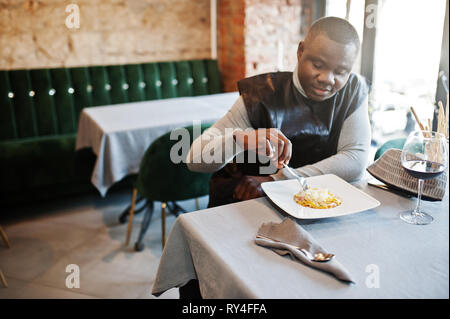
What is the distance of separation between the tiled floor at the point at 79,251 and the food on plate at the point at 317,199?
46.8 inches

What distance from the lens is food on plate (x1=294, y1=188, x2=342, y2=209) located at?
1111mm

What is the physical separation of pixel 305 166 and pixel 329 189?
218 millimetres

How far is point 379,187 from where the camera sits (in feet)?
4.20

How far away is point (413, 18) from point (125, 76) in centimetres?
229

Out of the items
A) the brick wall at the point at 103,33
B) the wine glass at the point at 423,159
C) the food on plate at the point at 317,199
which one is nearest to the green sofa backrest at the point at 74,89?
the brick wall at the point at 103,33

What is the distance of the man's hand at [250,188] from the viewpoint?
4.24 feet

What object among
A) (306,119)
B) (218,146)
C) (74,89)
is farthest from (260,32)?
(218,146)

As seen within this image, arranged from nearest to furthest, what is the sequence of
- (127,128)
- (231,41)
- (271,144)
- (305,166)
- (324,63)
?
(271,144) < (324,63) < (305,166) < (127,128) < (231,41)

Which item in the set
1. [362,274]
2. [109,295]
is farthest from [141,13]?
[362,274]

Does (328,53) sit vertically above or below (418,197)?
above

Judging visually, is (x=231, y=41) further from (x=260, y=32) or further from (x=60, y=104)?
(x=60, y=104)

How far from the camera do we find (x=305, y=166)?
1.44 meters

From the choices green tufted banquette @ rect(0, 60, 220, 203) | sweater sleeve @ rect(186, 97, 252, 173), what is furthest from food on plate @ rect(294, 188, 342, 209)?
green tufted banquette @ rect(0, 60, 220, 203)

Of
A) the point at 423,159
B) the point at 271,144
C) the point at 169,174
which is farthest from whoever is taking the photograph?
the point at 169,174
